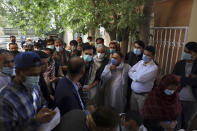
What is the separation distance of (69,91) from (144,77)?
1471 mm

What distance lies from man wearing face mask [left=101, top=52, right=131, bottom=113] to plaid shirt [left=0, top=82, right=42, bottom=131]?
5.89 ft

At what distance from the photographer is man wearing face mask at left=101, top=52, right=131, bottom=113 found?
2912 mm

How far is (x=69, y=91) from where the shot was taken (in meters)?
1.60

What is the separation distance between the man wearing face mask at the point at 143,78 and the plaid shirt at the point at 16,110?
186cm

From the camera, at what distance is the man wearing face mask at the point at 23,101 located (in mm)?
1138

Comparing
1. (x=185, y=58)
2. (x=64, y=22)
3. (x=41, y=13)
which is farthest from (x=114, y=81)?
(x=64, y=22)

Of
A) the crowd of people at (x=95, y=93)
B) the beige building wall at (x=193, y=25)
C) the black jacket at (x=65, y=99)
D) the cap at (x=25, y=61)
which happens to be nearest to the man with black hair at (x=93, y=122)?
the crowd of people at (x=95, y=93)

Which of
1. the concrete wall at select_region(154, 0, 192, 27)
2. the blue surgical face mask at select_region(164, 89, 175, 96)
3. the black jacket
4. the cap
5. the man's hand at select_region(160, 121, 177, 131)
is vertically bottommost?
the man's hand at select_region(160, 121, 177, 131)

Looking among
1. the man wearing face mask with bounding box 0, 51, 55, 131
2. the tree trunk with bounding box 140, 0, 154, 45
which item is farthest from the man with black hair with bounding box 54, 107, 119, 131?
the tree trunk with bounding box 140, 0, 154, 45

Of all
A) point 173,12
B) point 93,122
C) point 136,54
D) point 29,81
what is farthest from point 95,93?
point 173,12

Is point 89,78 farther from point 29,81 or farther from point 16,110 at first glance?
point 16,110

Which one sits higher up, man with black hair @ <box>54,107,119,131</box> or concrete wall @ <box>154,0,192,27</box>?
concrete wall @ <box>154,0,192,27</box>

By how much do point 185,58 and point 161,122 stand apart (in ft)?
3.87

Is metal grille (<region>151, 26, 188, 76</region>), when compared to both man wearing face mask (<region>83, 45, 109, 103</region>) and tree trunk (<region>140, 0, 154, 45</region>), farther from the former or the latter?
man wearing face mask (<region>83, 45, 109, 103</region>)
